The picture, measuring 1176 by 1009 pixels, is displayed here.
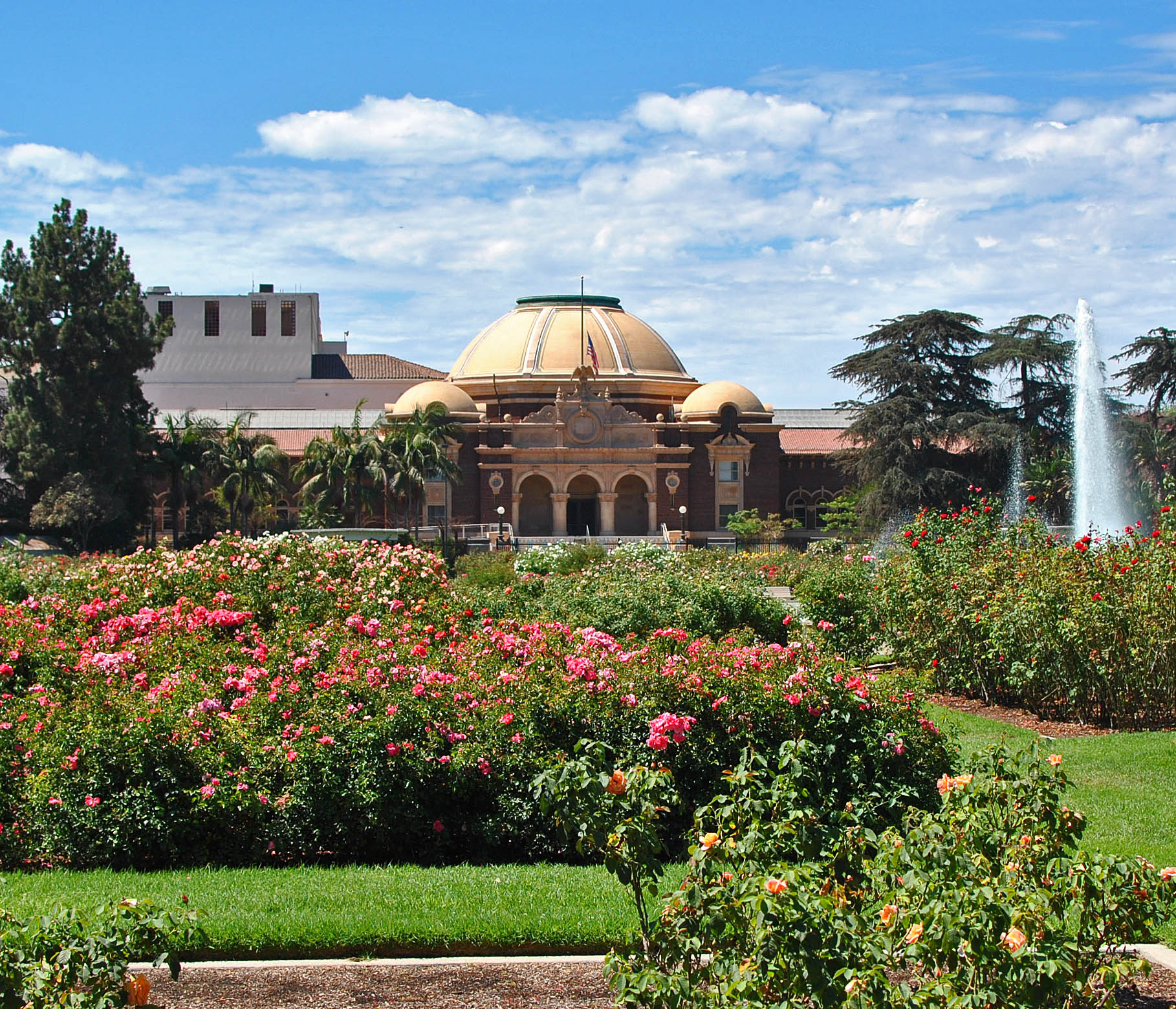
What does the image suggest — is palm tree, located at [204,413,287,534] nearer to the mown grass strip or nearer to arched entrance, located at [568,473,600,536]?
arched entrance, located at [568,473,600,536]

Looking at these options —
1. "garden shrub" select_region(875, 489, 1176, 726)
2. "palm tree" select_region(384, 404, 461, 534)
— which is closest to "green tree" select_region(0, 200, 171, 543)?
"palm tree" select_region(384, 404, 461, 534)

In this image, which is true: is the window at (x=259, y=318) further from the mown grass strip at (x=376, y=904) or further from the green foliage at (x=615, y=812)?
the green foliage at (x=615, y=812)

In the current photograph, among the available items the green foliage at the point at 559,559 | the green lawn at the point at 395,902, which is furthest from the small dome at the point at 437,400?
the green lawn at the point at 395,902

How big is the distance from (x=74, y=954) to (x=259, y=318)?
74176 millimetres

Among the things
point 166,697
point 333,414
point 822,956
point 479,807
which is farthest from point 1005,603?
point 333,414

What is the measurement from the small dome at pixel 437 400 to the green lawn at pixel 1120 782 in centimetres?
4711

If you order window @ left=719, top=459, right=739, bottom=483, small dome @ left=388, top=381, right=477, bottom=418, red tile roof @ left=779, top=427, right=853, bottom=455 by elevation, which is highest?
small dome @ left=388, top=381, right=477, bottom=418

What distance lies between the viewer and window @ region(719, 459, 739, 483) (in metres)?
Result: 60.2

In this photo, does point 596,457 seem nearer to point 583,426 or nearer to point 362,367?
point 583,426

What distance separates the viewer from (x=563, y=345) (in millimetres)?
65500

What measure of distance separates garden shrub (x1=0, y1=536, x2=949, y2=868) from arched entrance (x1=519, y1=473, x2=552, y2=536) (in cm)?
5054

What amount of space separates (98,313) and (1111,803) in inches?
1669

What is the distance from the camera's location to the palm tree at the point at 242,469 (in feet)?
158

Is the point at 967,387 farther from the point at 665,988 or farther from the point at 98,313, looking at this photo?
the point at 665,988
